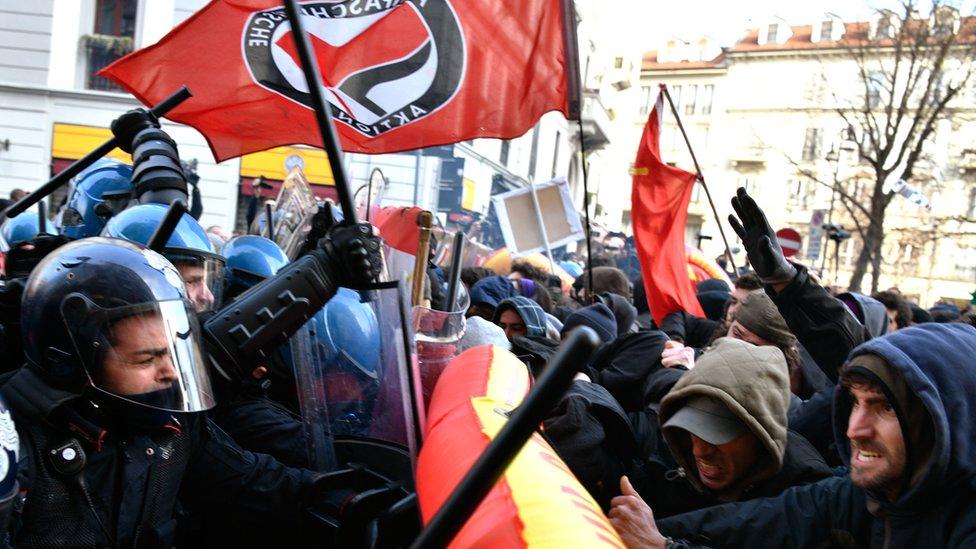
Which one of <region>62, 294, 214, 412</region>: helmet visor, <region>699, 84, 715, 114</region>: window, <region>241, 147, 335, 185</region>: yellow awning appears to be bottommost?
<region>62, 294, 214, 412</region>: helmet visor

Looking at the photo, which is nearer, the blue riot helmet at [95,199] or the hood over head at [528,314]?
the blue riot helmet at [95,199]

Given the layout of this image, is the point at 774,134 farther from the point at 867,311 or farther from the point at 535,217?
the point at 867,311

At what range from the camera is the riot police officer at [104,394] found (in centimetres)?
192

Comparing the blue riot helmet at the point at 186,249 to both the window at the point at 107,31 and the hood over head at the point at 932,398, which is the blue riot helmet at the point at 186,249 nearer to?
the hood over head at the point at 932,398

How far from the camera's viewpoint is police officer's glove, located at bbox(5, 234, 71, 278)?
2949 millimetres

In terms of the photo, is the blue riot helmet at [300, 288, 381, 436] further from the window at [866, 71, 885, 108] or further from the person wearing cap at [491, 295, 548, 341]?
the window at [866, 71, 885, 108]

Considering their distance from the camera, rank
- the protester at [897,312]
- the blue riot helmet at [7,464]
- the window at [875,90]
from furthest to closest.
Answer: the window at [875,90] < the protester at [897,312] < the blue riot helmet at [7,464]

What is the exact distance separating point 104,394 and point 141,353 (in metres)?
0.12

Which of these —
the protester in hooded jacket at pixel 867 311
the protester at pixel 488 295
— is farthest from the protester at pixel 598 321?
the protester in hooded jacket at pixel 867 311

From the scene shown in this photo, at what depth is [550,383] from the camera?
1.05m

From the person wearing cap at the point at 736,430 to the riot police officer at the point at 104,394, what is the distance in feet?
3.45

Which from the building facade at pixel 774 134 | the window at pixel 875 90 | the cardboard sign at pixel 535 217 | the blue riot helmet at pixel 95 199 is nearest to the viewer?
the blue riot helmet at pixel 95 199

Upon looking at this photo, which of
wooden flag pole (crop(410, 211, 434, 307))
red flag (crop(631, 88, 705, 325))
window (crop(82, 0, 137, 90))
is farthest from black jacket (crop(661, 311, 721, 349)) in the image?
window (crop(82, 0, 137, 90))

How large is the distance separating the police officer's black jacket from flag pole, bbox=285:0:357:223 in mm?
723
